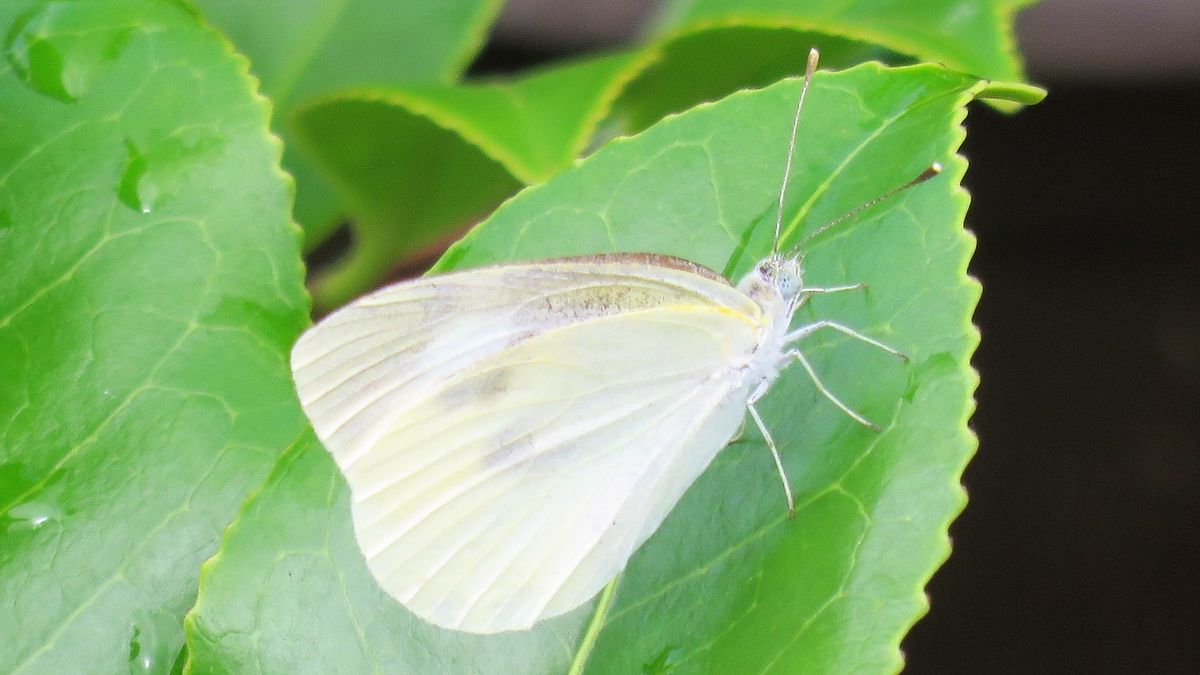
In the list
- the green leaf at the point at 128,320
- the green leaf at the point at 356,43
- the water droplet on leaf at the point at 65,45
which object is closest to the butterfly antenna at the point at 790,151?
the green leaf at the point at 128,320

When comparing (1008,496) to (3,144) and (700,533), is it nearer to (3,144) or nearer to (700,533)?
(700,533)

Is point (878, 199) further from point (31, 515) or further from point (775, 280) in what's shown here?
point (31, 515)

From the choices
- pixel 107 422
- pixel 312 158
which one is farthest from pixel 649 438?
pixel 312 158

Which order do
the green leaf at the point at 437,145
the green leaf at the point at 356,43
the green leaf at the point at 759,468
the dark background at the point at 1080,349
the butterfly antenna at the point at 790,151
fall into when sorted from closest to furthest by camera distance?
the green leaf at the point at 759,468 → the butterfly antenna at the point at 790,151 → the green leaf at the point at 437,145 → the green leaf at the point at 356,43 → the dark background at the point at 1080,349

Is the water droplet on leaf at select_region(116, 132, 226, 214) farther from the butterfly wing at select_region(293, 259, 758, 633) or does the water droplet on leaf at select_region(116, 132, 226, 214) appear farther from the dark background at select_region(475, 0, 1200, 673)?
the dark background at select_region(475, 0, 1200, 673)

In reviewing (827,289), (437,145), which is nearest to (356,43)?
(437,145)

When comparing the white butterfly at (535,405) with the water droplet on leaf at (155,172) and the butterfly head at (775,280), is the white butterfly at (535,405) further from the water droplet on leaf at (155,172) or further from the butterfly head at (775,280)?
the water droplet on leaf at (155,172)
